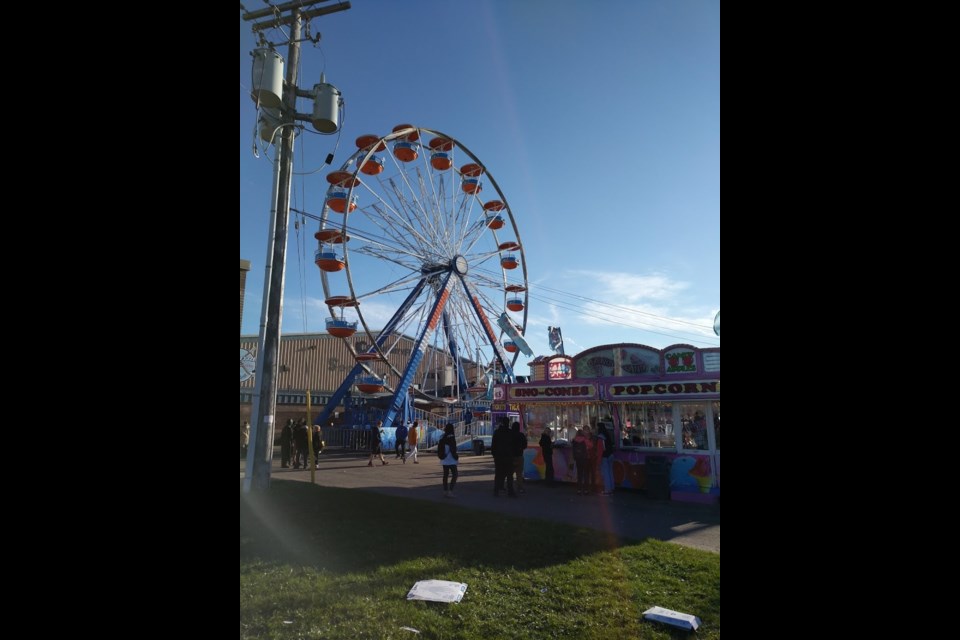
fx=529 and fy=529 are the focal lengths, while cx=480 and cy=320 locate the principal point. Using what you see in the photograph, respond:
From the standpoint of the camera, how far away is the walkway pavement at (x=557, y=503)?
759 cm

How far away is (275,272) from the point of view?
9969 millimetres

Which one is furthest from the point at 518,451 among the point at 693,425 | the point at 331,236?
the point at 331,236

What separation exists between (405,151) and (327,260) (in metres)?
5.38

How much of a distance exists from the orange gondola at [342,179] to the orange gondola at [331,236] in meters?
1.75

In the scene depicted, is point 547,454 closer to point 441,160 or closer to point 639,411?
point 639,411

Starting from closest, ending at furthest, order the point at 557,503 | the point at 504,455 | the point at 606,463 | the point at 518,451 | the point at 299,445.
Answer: the point at 557,503, the point at 504,455, the point at 518,451, the point at 606,463, the point at 299,445

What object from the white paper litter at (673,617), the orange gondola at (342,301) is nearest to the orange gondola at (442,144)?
the orange gondola at (342,301)

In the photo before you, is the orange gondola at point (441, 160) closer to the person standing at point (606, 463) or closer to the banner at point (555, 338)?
the banner at point (555, 338)
